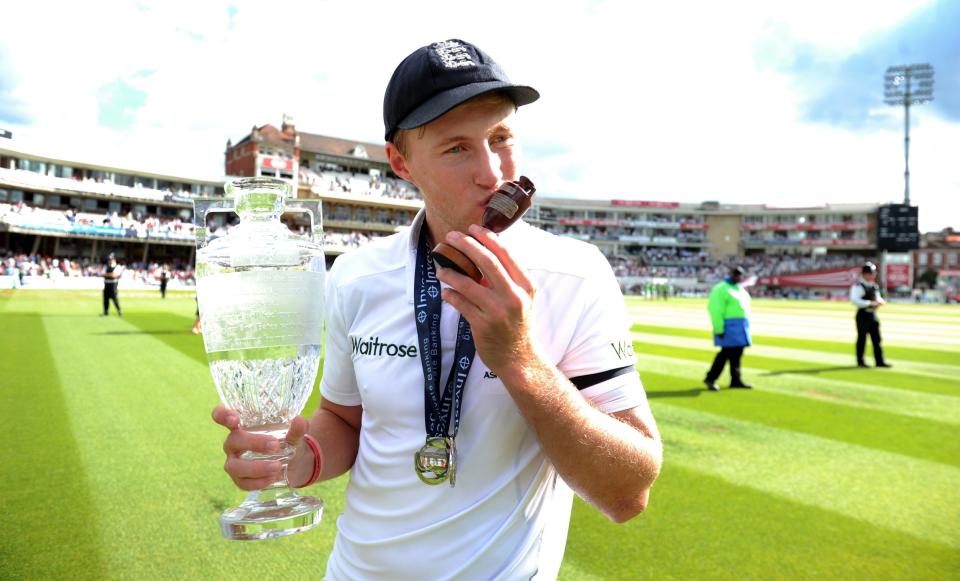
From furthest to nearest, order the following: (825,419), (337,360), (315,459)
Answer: (825,419) → (337,360) → (315,459)

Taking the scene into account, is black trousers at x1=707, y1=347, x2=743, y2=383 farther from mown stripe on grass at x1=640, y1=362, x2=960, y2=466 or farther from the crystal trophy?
the crystal trophy

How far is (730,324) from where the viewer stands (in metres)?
9.23

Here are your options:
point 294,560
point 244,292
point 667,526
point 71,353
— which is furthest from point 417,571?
point 71,353

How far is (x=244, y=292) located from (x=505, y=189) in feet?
2.18

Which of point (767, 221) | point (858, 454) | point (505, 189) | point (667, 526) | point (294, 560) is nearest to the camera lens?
point (505, 189)

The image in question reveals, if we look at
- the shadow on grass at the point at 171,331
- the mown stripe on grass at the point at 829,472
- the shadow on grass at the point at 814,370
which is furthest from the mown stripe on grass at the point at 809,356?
the shadow on grass at the point at 171,331

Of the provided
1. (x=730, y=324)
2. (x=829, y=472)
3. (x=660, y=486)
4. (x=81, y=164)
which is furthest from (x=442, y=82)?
(x=81, y=164)

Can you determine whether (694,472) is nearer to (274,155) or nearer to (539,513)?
(539,513)

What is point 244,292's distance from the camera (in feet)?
4.65

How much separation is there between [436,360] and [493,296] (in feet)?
1.49

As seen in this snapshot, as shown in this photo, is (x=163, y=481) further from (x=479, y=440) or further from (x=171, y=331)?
(x=171, y=331)

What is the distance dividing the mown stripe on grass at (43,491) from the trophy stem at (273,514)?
9.11 ft

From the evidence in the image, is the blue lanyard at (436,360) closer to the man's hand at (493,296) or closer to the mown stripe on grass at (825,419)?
the man's hand at (493,296)

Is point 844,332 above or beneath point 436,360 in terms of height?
beneath
